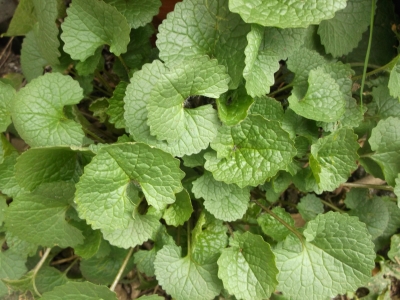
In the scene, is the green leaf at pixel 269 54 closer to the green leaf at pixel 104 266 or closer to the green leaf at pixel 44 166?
the green leaf at pixel 44 166

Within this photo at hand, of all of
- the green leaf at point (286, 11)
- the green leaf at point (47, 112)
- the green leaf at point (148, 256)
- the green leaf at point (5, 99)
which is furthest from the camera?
the green leaf at point (148, 256)

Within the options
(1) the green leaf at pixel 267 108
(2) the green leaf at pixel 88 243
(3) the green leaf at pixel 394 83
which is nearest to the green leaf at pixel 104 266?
(2) the green leaf at pixel 88 243

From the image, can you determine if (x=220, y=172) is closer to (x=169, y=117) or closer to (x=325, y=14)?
(x=169, y=117)

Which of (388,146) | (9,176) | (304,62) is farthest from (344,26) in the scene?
(9,176)

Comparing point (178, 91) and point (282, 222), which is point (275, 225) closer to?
point (282, 222)

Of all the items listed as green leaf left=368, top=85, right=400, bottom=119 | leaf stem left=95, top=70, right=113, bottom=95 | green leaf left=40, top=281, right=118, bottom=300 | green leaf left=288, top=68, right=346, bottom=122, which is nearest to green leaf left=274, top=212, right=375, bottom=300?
green leaf left=288, top=68, right=346, bottom=122

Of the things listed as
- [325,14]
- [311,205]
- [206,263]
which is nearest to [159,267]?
[206,263]
